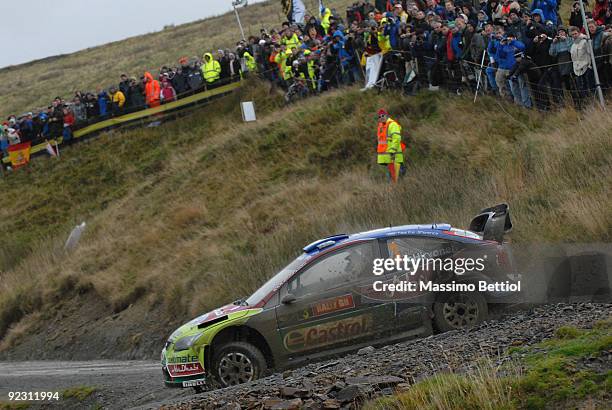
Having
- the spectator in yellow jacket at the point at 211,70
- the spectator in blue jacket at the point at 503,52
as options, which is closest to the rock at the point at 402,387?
the spectator in blue jacket at the point at 503,52

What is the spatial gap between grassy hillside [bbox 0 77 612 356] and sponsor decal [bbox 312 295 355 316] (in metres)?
4.49

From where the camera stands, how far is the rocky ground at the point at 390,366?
29.6 ft

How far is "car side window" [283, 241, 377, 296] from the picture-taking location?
40.1ft

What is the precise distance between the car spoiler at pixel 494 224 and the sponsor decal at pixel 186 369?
13.8ft

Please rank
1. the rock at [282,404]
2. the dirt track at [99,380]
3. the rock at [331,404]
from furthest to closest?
the dirt track at [99,380] < the rock at [282,404] < the rock at [331,404]

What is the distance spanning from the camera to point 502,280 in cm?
1233

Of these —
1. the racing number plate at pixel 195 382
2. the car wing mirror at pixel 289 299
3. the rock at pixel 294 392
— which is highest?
the car wing mirror at pixel 289 299

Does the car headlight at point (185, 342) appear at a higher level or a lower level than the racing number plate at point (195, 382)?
higher

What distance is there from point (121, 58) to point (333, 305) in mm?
54487

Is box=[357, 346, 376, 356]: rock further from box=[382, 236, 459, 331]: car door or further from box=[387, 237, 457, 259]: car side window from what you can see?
box=[387, 237, 457, 259]: car side window

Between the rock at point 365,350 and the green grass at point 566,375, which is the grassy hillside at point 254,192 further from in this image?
the green grass at point 566,375

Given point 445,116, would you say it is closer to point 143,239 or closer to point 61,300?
point 143,239

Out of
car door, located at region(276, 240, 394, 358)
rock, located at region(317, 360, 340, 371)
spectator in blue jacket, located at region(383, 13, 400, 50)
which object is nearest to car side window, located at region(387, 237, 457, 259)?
car door, located at region(276, 240, 394, 358)

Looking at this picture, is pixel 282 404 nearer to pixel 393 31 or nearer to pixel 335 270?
pixel 335 270
